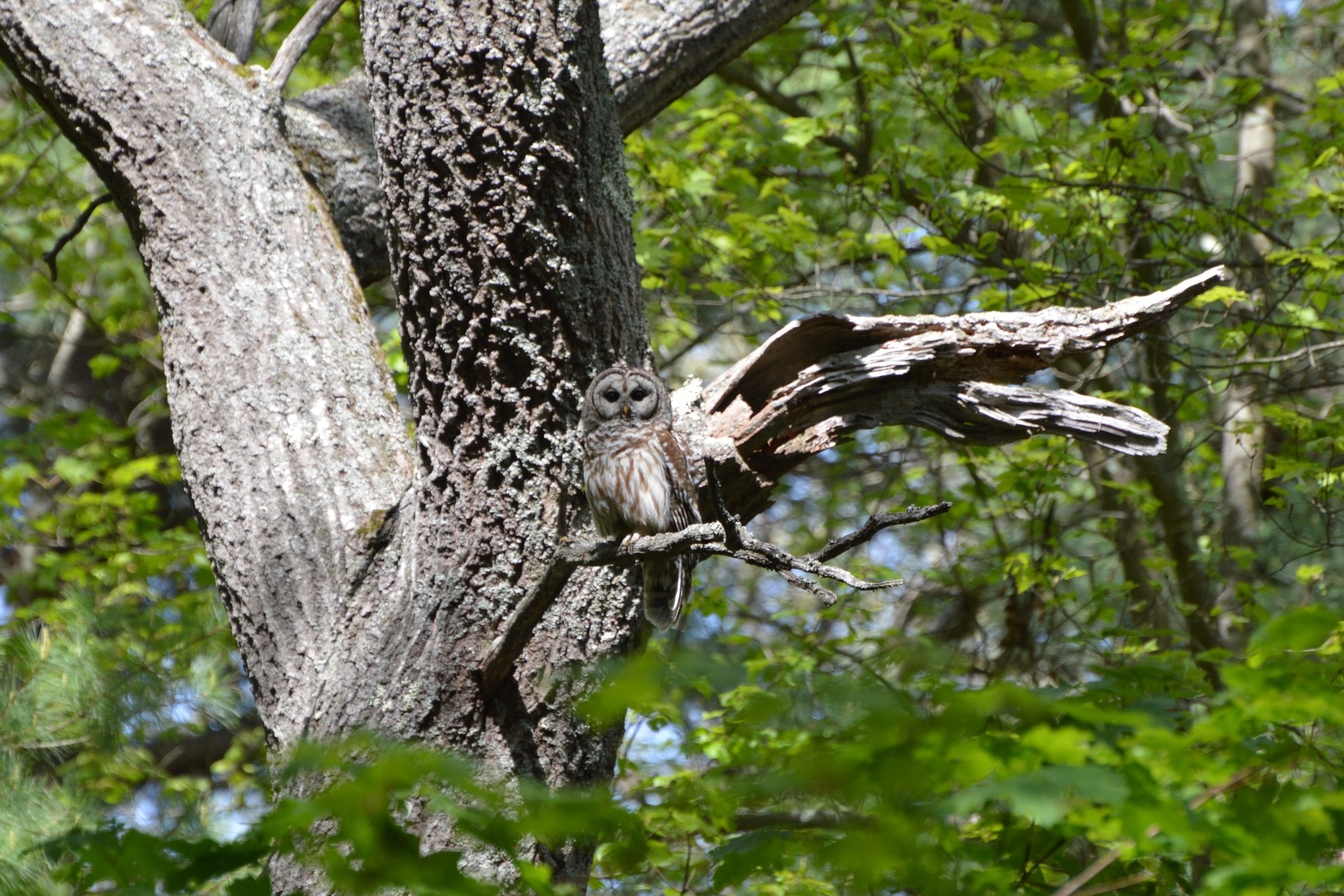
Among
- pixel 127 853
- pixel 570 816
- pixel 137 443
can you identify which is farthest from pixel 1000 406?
pixel 137 443

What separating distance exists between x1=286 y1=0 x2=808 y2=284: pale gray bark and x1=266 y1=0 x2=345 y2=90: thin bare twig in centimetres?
12

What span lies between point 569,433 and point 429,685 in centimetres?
64

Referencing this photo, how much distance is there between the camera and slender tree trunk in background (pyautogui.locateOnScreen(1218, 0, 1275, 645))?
510 cm

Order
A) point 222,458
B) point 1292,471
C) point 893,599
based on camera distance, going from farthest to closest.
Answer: point 893,599
point 1292,471
point 222,458

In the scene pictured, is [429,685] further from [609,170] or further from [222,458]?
[609,170]

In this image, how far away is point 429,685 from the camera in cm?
234

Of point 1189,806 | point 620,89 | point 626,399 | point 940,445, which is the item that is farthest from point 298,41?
point 940,445

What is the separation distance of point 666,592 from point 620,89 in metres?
1.59

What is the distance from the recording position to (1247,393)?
19.4 ft

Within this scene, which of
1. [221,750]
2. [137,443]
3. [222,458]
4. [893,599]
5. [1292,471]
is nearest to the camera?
[222,458]

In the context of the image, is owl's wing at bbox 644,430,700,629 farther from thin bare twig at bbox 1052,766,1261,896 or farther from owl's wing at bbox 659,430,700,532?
thin bare twig at bbox 1052,766,1261,896

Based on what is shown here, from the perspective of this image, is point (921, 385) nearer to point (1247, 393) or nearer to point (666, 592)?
point (666, 592)

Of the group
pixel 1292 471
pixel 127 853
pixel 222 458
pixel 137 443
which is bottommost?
pixel 127 853

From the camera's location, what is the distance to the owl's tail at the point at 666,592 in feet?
10.1
